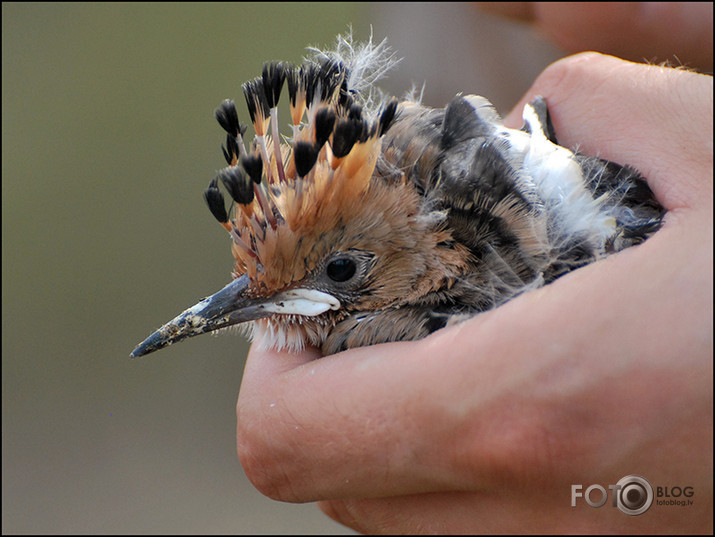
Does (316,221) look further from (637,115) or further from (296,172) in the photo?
(637,115)

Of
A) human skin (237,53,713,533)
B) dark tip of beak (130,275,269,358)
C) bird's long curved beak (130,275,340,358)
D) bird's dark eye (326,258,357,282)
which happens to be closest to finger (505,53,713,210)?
human skin (237,53,713,533)

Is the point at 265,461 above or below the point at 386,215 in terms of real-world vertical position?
below

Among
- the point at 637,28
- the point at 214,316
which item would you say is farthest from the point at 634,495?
the point at 637,28

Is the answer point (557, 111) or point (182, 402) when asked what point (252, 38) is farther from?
point (557, 111)

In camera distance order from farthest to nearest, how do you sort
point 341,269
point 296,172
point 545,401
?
point 341,269
point 296,172
point 545,401

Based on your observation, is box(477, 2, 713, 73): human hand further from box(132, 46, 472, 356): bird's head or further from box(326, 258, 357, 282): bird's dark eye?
box(326, 258, 357, 282): bird's dark eye

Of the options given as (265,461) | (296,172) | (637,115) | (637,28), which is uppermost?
(637,28)

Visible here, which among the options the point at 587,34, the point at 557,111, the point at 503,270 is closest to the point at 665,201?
the point at 503,270

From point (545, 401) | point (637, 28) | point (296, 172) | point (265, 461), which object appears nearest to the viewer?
point (545, 401)
